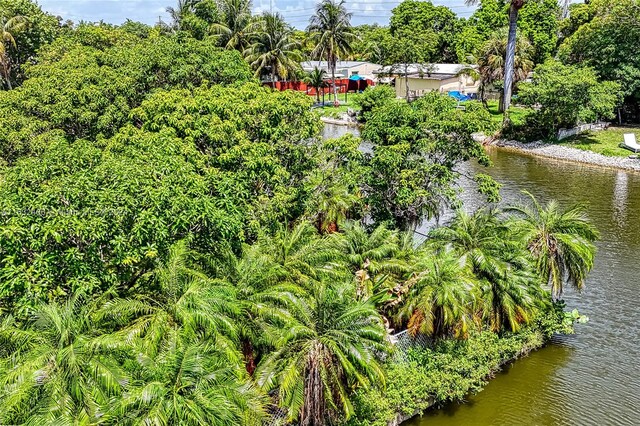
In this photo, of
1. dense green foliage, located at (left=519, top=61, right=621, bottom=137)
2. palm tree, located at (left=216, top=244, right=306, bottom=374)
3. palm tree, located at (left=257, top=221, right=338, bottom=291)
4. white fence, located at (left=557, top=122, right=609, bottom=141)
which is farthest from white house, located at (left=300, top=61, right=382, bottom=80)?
palm tree, located at (left=216, top=244, right=306, bottom=374)

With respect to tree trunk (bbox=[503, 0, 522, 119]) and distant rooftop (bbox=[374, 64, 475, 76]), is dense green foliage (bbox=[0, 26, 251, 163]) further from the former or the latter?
distant rooftop (bbox=[374, 64, 475, 76])

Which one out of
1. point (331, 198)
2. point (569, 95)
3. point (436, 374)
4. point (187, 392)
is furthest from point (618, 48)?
point (187, 392)

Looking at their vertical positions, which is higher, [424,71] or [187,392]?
[424,71]

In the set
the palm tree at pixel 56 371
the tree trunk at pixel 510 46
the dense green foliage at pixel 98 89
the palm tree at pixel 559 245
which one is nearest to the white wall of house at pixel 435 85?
the tree trunk at pixel 510 46

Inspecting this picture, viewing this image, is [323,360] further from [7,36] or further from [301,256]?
[7,36]

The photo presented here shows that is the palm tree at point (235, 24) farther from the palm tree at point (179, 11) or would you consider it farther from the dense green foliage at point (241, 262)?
the dense green foliage at point (241, 262)
